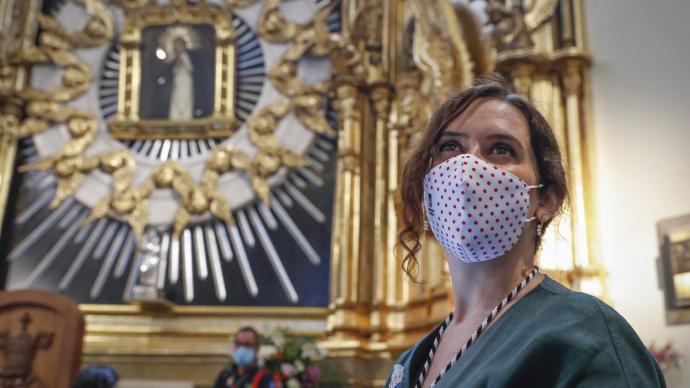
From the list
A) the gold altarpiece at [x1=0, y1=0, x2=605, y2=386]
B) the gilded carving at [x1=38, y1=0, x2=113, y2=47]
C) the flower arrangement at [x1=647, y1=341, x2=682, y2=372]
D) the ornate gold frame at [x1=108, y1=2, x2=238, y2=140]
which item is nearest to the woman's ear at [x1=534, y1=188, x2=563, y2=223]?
the flower arrangement at [x1=647, y1=341, x2=682, y2=372]

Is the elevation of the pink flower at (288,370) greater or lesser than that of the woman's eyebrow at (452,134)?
lesser

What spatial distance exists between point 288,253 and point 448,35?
1.52m

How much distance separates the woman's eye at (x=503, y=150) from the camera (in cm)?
95

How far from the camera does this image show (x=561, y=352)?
0.71 meters

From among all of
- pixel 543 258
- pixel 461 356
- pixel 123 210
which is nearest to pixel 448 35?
pixel 543 258

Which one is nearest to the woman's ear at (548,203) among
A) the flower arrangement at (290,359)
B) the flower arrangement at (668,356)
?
the flower arrangement at (668,356)

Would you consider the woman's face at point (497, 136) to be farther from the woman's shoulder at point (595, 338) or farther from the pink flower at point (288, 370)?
the pink flower at point (288, 370)

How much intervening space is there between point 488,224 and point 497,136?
112mm

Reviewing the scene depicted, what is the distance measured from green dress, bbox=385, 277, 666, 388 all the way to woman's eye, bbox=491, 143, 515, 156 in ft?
0.71

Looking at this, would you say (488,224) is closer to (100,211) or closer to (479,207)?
(479,207)

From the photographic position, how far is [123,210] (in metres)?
4.52

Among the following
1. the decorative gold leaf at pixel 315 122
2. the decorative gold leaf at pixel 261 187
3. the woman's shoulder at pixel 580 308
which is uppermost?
the decorative gold leaf at pixel 315 122

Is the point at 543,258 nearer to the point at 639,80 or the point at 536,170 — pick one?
the point at 639,80

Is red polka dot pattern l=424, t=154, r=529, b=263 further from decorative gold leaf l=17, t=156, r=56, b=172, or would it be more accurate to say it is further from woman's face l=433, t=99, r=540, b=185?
decorative gold leaf l=17, t=156, r=56, b=172
